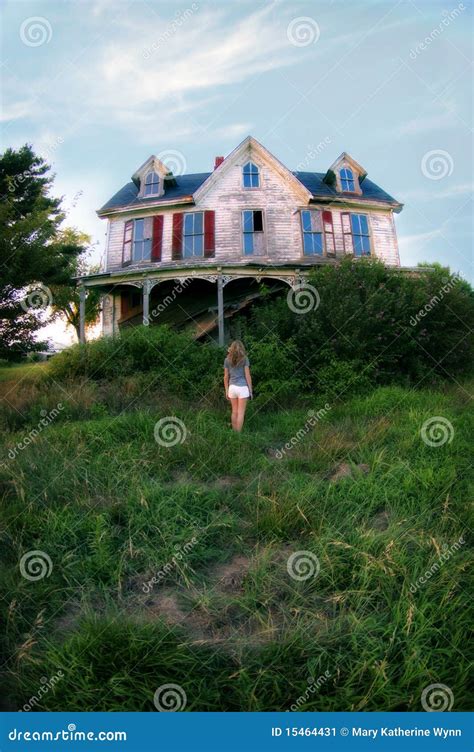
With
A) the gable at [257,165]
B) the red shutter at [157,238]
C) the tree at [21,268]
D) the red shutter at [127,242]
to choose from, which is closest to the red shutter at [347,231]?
the gable at [257,165]

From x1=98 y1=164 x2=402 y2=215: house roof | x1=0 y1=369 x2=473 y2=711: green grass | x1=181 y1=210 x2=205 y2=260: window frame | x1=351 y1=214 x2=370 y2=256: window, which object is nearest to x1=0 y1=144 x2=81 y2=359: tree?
x1=98 y1=164 x2=402 y2=215: house roof

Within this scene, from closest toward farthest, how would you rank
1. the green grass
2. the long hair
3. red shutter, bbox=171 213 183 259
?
the green grass → the long hair → red shutter, bbox=171 213 183 259

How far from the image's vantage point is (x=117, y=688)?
3215 millimetres

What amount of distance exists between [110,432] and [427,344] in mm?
8737

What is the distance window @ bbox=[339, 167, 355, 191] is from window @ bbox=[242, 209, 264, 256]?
4166 mm

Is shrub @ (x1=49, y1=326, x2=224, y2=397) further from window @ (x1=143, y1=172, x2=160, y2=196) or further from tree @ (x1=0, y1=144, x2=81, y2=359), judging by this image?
window @ (x1=143, y1=172, x2=160, y2=196)

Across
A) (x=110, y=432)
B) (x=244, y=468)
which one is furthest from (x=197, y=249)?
(x=244, y=468)

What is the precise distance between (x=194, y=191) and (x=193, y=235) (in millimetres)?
2252

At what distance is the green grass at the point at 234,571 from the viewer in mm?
3342

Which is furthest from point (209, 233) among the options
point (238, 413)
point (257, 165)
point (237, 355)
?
point (238, 413)

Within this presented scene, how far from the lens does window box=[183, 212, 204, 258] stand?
18.5 meters

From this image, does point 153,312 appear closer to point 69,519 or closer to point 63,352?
point 63,352

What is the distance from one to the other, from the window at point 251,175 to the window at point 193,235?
233 cm

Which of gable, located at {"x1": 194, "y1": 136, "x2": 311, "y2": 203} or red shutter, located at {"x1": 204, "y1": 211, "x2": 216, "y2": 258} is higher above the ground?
gable, located at {"x1": 194, "y1": 136, "x2": 311, "y2": 203}
